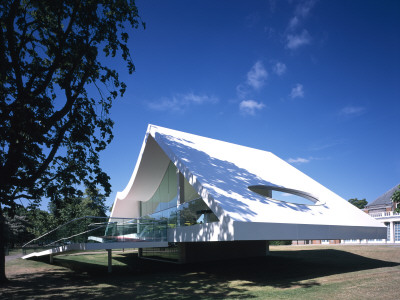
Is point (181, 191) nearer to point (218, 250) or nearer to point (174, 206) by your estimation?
point (174, 206)

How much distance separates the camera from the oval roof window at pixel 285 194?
13.8 meters

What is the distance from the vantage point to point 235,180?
1355 cm

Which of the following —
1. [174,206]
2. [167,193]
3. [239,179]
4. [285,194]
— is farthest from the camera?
[167,193]

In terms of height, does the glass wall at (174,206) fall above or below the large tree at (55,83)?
below

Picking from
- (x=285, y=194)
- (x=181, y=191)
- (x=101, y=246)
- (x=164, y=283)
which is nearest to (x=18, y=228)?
(x=181, y=191)

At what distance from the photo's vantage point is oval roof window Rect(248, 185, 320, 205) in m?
13.8

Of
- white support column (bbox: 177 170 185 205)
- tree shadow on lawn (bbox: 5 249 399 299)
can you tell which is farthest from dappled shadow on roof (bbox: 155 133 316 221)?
tree shadow on lawn (bbox: 5 249 399 299)

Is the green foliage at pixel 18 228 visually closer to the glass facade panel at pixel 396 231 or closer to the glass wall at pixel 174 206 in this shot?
the glass wall at pixel 174 206

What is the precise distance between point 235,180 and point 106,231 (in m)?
6.11

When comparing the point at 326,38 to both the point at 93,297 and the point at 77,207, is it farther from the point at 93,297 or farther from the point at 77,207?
the point at 77,207

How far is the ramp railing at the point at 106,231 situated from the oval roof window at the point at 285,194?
16.0ft

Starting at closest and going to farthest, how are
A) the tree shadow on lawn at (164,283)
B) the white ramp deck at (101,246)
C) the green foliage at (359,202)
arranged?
the tree shadow on lawn at (164,283) → the white ramp deck at (101,246) → the green foliage at (359,202)

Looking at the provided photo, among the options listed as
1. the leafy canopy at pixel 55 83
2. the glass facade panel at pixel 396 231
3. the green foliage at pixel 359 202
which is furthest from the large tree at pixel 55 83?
the green foliage at pixel 359 202

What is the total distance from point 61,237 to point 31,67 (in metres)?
8.16
